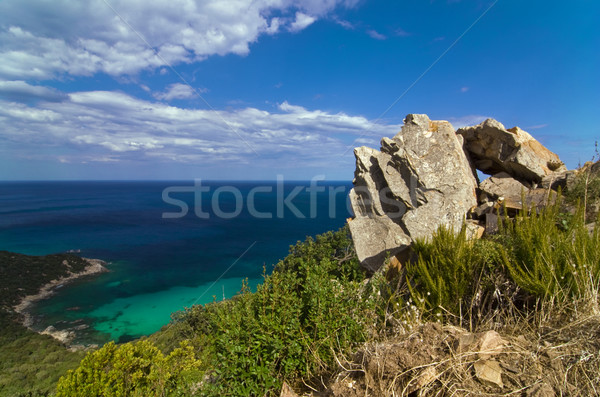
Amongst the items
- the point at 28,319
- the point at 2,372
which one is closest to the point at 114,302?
the point at 28,319

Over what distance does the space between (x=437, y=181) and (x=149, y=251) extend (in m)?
85.1

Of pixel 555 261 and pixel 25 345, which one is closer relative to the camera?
pixel 555 261

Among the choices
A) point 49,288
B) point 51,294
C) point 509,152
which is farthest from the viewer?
point 49,288

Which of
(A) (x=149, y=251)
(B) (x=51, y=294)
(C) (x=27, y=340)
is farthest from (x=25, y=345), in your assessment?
(A) (x=149, y=251)

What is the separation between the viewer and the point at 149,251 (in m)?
81.1

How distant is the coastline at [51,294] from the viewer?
122 feet

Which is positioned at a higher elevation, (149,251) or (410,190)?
(410,190)

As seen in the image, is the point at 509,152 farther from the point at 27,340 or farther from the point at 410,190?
the point at 27,340

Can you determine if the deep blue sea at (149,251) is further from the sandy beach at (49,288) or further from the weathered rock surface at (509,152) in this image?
the weathered rock surface at (509,152)

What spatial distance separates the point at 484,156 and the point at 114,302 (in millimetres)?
55285

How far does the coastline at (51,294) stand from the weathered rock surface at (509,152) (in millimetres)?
44692

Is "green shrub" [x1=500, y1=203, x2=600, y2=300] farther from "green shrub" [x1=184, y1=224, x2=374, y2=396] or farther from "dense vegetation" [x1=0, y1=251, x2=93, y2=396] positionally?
"dense vegetation" [x1=0, y1=251, x2=93, y2=396]

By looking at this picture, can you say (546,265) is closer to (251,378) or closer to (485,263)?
(485,263)

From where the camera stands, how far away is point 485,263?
16.2ft
